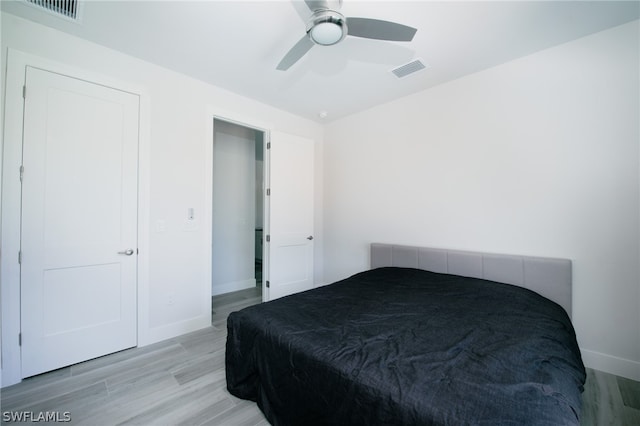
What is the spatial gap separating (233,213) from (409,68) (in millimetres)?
3288

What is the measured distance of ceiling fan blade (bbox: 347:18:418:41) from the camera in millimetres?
1550

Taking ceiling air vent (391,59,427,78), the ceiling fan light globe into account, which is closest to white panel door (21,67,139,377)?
the ceiling fan light globe

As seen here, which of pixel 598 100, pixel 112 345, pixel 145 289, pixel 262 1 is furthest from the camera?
pixel 145 289

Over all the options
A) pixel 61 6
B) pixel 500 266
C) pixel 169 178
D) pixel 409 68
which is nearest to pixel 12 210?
pixel 169 178

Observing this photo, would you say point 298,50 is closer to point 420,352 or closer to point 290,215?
point 420,352

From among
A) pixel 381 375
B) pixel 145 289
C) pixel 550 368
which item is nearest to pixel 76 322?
pixel 145 289

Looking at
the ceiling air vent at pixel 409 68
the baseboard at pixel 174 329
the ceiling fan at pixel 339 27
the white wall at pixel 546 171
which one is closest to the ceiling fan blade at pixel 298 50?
the ceiling fan at pixel 339 27

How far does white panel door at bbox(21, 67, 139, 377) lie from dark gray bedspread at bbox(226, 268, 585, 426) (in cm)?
136

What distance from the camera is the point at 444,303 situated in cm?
196

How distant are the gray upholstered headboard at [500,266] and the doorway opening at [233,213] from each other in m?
2.25

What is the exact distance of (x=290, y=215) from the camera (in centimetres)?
369

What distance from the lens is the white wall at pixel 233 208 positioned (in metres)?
4.15

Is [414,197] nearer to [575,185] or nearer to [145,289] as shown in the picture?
[575,185]

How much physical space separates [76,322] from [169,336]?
78cm
